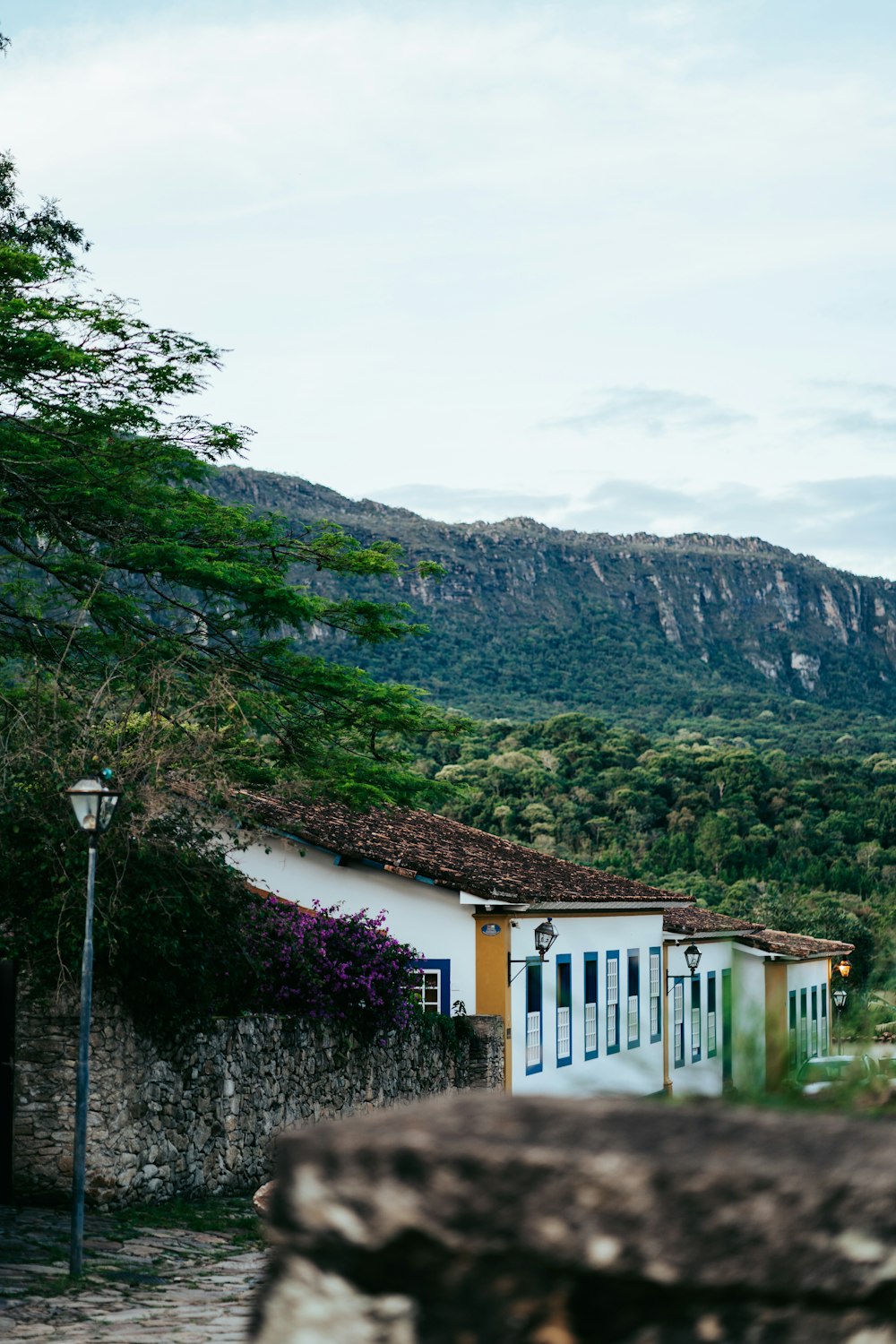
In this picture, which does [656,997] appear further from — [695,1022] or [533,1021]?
[533,1021]

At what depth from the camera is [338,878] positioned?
73.1 feet

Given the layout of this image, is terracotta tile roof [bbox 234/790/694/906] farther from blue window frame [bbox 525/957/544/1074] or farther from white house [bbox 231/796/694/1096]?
blue window frame [bbox 525/957/544/1074]

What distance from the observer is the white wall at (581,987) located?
22219mm

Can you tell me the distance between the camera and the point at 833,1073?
3643 millimetres

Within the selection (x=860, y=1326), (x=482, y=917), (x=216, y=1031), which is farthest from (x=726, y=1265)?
(x=482, y=917)

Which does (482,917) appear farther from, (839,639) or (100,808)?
(839,639)

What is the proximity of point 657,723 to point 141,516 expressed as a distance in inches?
2847

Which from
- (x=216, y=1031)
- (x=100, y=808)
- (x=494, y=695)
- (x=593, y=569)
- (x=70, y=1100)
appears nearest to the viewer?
(x=100, y=808)

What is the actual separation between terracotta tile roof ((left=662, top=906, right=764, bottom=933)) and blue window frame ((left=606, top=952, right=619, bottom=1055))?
3.44 m

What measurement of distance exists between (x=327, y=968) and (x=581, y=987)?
32.1 feet

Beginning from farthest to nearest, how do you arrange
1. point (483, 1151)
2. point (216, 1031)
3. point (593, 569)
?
point (593, 569), point (216, 1031), point (483, 1151)

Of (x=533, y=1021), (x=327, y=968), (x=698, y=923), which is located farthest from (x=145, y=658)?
(x=698, y=923)

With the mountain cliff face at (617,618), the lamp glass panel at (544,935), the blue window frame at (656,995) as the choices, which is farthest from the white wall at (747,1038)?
the mountain cliff face at (617,618)

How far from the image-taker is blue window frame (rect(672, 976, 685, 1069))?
30.5 meters
